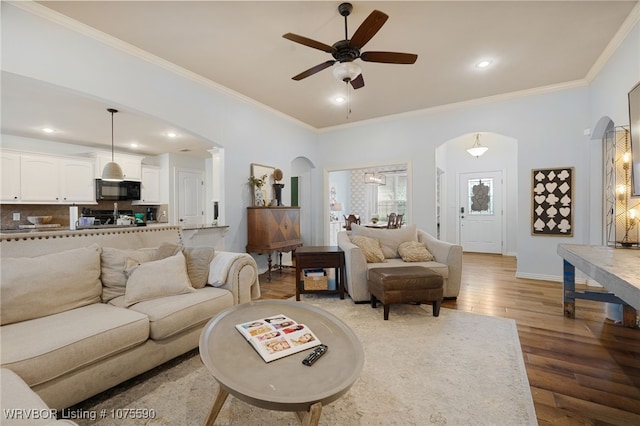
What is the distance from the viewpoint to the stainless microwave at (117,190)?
5.78 meters

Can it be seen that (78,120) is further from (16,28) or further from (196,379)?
(196,379)

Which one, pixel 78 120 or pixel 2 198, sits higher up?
pixel 78 120

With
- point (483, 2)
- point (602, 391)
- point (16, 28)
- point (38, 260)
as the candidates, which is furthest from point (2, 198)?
point (602, 391)

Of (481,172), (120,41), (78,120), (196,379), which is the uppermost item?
(120,41)

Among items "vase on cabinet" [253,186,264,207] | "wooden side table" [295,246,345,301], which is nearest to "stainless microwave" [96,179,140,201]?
"vase on cabinet" [253,186,264,207]

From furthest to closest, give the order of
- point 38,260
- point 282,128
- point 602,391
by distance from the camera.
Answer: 1. point 282,128
2. point 38,260
3. point 602,391

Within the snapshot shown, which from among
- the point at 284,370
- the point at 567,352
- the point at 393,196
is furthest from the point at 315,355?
the point at 393,196

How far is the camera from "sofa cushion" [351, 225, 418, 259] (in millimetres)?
3869

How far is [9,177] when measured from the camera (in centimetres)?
470

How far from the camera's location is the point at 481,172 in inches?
277

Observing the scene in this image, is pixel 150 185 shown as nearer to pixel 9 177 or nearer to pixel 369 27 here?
pixel 9 177

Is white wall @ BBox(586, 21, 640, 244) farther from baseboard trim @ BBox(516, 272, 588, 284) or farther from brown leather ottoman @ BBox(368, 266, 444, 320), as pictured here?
brown leather ottoman @ BBox(368, 266, 444, 320)

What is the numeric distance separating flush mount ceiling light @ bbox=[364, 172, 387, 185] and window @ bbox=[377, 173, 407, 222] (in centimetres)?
19

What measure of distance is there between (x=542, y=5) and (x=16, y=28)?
447 centimetres
